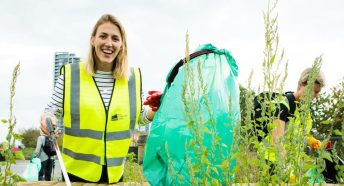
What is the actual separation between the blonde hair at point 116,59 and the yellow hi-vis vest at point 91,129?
61 mm

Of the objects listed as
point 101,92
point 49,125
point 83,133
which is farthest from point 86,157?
point 49,125

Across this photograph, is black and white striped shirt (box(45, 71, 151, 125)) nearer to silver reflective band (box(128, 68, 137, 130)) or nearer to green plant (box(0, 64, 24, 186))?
silver reflective band (box(128, 68, 137, 130))

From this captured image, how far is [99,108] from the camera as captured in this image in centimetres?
372

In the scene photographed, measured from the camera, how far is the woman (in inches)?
142

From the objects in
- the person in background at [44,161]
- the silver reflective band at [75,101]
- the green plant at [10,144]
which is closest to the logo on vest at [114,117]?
the silver reflective band at [75,101]

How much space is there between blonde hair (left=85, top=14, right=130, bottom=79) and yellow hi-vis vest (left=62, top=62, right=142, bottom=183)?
6cm

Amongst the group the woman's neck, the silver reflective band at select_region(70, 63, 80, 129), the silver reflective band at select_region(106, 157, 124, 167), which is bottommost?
the silver reflective band at select_region(106, 157, 124, 167)

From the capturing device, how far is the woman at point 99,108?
362 cm

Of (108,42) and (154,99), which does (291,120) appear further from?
(108,42)

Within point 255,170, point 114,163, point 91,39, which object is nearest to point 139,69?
point 91,39

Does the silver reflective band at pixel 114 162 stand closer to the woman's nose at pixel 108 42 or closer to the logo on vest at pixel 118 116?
the logo on vest at pixel 118 116

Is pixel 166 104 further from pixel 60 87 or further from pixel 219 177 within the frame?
pixel 60 87

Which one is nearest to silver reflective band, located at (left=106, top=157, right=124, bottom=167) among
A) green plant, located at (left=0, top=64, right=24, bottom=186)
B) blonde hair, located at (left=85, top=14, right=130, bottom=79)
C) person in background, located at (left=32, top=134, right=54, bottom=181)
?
blonde hair, located at (left=85, top=14, right=130, bottom=79)

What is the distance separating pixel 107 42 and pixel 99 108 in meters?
0.50
